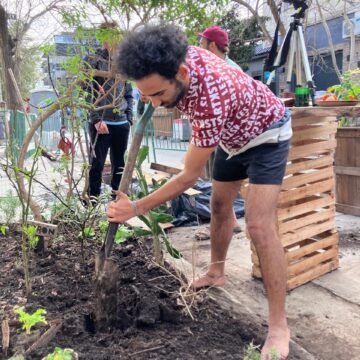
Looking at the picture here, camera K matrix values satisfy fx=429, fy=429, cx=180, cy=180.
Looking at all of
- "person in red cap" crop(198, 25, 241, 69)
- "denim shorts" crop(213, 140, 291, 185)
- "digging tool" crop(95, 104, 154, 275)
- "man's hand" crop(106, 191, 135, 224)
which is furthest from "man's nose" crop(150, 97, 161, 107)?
"person in red cap" crop(198, 25, 241, 69)

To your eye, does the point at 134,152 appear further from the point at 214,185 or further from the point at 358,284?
Result: the point at 358,284

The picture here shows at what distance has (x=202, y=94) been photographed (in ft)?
6.35

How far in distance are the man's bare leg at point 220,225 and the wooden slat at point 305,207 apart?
37 cm

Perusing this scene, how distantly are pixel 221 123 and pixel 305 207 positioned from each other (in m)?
1.46

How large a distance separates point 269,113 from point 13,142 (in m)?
1.73

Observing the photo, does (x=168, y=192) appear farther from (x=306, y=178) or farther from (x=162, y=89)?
(x=306, y=178)

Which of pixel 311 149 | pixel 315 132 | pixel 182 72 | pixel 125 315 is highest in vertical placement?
pixel 182 72

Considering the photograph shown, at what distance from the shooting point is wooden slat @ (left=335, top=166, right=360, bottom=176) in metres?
4.82

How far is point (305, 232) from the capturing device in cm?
315

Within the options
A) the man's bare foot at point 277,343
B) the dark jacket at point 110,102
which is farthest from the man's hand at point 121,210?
the dark jacket at point 110,102

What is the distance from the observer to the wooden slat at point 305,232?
3.04 metres

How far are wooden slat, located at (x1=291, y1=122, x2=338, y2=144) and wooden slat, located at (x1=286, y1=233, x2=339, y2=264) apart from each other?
782 millimetres

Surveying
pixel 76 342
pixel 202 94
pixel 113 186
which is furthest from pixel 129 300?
pixel 113 186

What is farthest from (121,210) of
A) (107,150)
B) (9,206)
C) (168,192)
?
(107,150)
